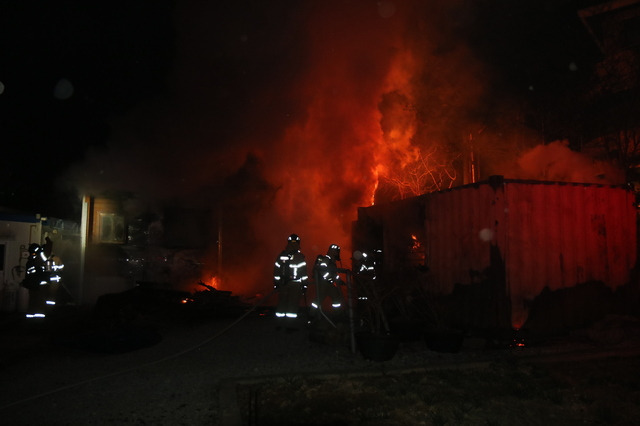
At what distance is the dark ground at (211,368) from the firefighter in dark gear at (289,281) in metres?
0.40

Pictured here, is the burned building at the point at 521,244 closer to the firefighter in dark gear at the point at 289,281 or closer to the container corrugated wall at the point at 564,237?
the container corrugated wall at the point at 564,237

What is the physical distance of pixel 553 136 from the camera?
12359 millimetres

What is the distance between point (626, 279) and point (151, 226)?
481 inches

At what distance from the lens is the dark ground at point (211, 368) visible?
439 cm

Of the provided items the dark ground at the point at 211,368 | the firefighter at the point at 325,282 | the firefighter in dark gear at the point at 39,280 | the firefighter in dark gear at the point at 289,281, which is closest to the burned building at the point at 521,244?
the dark ground at the point at 211,368

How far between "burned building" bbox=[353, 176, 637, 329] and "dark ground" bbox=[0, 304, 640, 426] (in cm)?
74

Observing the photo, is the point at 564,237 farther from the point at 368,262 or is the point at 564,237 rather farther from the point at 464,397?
the point at 368,262

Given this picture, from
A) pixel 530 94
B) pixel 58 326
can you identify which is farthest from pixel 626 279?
pixel 58 326

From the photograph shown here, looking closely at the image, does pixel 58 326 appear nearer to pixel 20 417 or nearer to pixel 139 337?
pixel 139 337

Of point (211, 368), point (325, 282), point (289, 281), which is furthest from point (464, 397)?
point (289, 281)

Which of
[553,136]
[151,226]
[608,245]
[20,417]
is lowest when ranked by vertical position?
[20,417]

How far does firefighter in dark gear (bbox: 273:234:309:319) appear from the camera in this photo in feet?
28.8

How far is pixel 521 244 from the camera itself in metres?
7.41

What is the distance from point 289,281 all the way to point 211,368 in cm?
297
